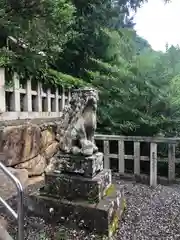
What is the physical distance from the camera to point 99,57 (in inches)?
239

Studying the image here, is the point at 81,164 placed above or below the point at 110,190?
above

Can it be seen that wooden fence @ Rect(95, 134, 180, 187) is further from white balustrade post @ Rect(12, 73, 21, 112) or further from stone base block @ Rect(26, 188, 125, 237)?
white balustrade post @ Rect(12, 73, 21, 112)

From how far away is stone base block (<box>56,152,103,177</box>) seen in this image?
215cm

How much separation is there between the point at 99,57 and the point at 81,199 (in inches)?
184

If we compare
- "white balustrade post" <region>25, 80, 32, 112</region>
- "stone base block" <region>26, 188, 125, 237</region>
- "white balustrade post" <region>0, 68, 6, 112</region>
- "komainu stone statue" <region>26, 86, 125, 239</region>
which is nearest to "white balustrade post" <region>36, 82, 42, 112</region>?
"white balustrade post" <region>25, 80, 32, 112</region>

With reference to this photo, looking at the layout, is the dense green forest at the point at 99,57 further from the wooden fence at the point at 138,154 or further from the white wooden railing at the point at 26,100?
the wooden fence at the point at 138,154

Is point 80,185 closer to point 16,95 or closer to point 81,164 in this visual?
point 81,164

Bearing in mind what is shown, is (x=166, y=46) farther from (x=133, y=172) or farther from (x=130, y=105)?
(x=133, y=172)

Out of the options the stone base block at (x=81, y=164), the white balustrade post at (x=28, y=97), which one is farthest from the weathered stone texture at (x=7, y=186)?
the white balustrade post at (x=28, y=97)

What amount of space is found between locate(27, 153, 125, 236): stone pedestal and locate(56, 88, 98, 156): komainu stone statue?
9 centimetres

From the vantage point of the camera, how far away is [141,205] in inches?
103

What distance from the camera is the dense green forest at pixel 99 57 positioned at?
8.03 ft

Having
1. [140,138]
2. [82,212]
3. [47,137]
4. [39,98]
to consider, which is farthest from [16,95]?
[140,138]

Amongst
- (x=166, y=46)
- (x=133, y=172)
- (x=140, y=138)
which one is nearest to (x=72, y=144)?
(x=140, y=138)
